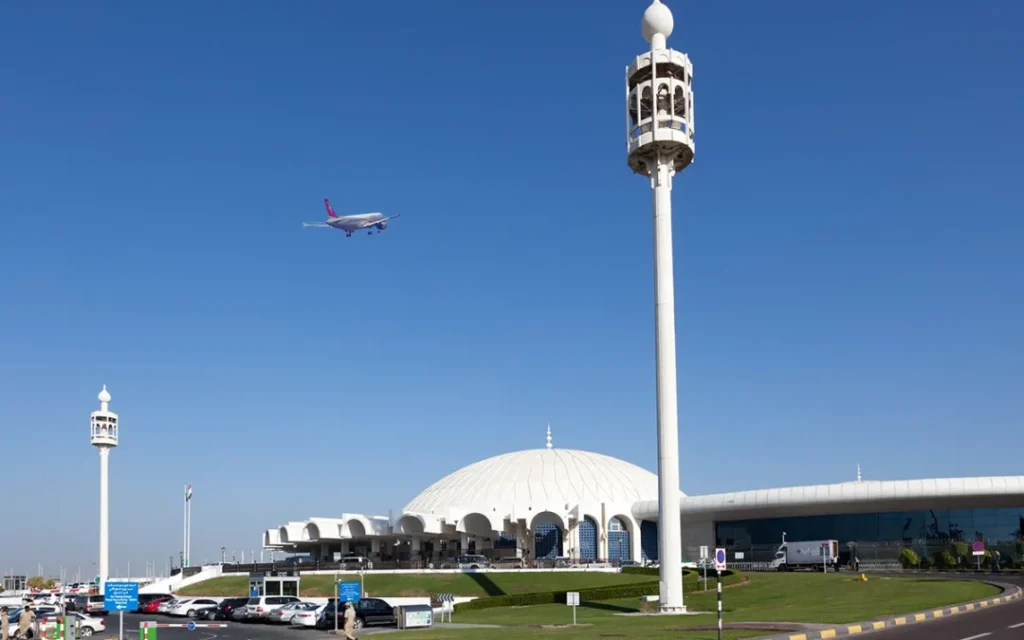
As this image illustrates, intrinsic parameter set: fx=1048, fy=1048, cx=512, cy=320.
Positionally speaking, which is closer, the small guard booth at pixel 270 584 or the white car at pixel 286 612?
the white car at pixel 286 612

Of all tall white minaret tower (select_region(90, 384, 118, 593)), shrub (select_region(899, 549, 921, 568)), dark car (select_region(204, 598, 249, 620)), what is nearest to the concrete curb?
dark car (select_region(204, 598, 249, 620))

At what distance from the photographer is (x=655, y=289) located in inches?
2050

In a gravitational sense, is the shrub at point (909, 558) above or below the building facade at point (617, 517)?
below

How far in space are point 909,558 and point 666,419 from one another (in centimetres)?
4170

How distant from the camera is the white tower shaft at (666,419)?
49.6 meters

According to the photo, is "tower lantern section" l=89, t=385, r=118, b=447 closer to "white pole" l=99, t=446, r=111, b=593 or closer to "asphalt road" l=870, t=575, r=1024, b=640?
"white pole" l=99, t=446, r=111, b=593

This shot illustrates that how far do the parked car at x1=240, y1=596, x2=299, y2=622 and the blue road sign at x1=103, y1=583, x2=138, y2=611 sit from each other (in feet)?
84.1

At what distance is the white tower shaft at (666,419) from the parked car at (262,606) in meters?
20.1

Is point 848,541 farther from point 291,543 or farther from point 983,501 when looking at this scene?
point 291,543

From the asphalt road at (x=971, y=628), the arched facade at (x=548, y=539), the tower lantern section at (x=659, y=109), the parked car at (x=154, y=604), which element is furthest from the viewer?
the arched facade at (x=548, y=539)

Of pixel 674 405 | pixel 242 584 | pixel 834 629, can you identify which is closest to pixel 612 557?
pixel 242 584

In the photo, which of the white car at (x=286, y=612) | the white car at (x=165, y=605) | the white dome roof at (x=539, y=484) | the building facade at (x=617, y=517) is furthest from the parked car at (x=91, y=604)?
A: the white dome roof at (x=539, y=484)

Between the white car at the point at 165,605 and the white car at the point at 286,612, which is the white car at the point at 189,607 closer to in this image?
the white car at the point at 165,605

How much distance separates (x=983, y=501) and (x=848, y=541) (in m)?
11.7
